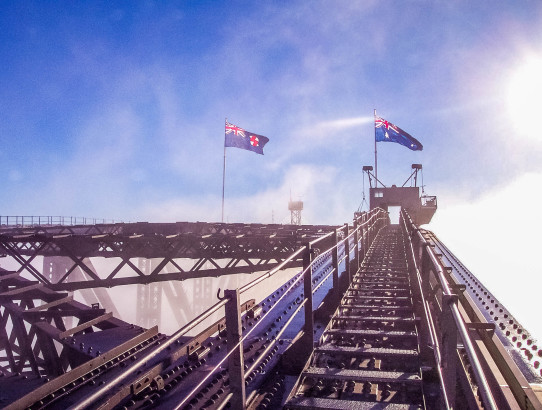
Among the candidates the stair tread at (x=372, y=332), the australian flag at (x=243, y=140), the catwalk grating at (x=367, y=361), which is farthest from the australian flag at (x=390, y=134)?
the stair tread at (x=372, y=332)

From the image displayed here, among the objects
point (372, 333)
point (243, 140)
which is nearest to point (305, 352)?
point (372, 333)

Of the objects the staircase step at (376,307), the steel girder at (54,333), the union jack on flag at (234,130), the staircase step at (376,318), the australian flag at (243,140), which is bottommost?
the steel girder at (54,333)

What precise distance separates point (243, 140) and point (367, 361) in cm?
2754

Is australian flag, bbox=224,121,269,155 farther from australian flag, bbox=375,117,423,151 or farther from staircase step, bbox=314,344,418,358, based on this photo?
staircase step, bbox=314,344,418,358

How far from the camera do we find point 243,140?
1223 inches

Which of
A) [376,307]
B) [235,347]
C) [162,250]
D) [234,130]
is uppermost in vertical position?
[234,130]

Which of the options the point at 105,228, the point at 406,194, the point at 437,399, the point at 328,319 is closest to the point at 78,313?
the point at 328,319

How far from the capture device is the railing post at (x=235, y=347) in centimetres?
287

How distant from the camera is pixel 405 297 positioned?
7320mm

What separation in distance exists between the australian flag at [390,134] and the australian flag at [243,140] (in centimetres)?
954

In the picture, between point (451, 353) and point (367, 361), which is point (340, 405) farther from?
point (451, 353)

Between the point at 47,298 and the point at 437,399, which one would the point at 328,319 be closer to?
the point at 437,399

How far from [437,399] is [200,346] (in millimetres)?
2839

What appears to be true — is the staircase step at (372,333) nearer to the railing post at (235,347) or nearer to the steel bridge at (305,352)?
the steel bridge at (305,352)
